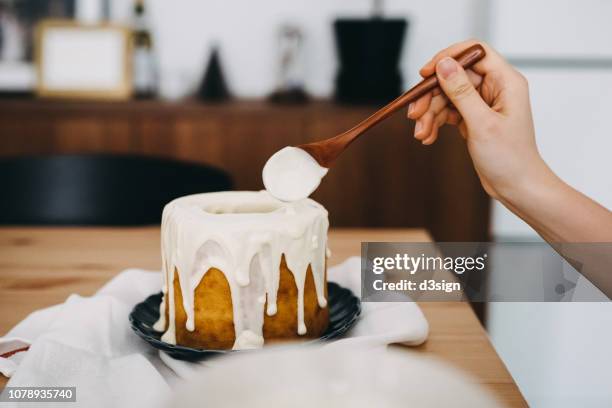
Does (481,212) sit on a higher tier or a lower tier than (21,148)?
lower

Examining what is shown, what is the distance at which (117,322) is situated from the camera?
2.62ft

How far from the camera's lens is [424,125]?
3.80 feet

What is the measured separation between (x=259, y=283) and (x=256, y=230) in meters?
0.06

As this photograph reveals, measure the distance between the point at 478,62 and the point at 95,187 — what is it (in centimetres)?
103

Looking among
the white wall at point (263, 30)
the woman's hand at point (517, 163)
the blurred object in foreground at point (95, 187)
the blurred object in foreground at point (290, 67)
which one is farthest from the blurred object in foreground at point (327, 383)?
the white wall at point (263, 30)

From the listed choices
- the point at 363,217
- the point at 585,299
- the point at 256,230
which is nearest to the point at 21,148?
the point at 363,217

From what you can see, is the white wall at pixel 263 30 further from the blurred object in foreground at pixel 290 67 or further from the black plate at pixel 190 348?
the black plate at pixel 190 348

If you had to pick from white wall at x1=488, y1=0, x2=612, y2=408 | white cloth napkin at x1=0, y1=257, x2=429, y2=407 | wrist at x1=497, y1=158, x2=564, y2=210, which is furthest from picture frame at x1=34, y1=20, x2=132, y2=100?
wrist at x1=497, y1=158, x2=564, y2=210

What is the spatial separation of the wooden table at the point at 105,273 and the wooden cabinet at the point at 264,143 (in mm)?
878

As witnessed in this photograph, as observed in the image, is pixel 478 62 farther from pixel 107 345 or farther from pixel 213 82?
pixel 213 82

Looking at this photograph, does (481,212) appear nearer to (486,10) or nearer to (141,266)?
(486,10)

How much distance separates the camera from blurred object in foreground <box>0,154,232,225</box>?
5.26ft

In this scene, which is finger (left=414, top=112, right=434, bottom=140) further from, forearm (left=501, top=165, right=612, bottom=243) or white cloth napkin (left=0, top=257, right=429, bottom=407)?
white cloth napkin (left=0, top=257, right=429, bottom=407)

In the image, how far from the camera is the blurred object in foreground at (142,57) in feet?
7.69
